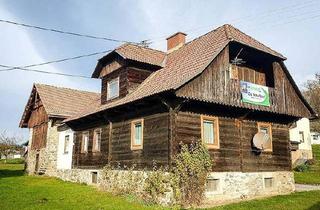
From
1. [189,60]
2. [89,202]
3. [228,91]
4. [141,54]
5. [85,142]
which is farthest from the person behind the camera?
[85,142]

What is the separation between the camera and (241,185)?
50.9 feet

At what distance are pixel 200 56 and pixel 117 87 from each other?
18.8 feet

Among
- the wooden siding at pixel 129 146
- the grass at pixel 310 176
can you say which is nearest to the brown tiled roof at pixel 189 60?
the wooden siding at pixel 129 146

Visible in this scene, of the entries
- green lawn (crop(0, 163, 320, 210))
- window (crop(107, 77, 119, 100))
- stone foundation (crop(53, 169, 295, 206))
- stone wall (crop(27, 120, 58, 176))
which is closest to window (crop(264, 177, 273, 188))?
stone foundation (crop(53, 169, 295, 206))

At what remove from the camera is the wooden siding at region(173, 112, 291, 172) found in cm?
1409

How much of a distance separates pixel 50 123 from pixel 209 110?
16403mm

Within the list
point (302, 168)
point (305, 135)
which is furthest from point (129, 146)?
point (305, 135)

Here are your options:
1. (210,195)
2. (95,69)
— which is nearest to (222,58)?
(210,195)

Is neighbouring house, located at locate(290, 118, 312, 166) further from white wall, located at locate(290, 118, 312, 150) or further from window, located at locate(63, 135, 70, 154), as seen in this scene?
window, located at locate(63, 135, 70, 154)

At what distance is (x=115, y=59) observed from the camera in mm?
19594

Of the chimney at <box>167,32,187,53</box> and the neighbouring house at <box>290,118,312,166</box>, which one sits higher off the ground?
the chimney at <box>167,32,187,53</box>

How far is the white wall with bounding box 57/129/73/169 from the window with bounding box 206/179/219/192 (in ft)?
41.0

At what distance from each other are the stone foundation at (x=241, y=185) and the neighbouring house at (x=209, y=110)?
45 millimetres

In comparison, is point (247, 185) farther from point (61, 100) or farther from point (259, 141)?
point (61, 100)
